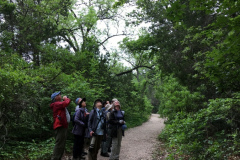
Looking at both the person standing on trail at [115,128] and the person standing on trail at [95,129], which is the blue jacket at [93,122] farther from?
the person standing on trail at [115,128]

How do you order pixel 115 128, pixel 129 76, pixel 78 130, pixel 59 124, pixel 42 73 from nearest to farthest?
pixel 59 124 → pixel 115 128 → pixel 78 130 → pixel 42 73 → pixel 129 76

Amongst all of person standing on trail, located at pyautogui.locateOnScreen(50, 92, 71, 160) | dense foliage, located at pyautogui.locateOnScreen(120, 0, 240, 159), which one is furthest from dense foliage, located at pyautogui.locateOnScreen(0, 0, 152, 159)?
dense foliage, located at pyautogui.locateOnScreen(120, 0, 240, 159)

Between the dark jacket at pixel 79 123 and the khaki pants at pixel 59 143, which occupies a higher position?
the dark jacket at pixel 79 123

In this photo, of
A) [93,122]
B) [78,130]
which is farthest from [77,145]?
[93,122]

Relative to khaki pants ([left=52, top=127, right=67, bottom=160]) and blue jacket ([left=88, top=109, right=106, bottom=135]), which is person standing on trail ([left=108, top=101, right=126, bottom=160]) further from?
khaki pants ([left=52, top=127, right=67, bottom=160])

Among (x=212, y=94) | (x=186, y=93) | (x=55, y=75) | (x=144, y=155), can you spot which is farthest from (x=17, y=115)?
(x=212, y=94)

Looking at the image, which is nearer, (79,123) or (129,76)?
(79,123)

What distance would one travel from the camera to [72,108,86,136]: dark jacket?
18.9ft

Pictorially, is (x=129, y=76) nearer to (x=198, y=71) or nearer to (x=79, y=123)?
(x=198, y=71)

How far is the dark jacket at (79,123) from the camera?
5.78m

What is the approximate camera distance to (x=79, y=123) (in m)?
5.75

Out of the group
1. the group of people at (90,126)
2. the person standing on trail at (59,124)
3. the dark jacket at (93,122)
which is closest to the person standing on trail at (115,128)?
the group of people at (90,126)

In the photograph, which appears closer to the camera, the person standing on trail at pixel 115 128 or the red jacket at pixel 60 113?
the red jacket at pixel 60 113

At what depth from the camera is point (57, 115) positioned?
5.21m
